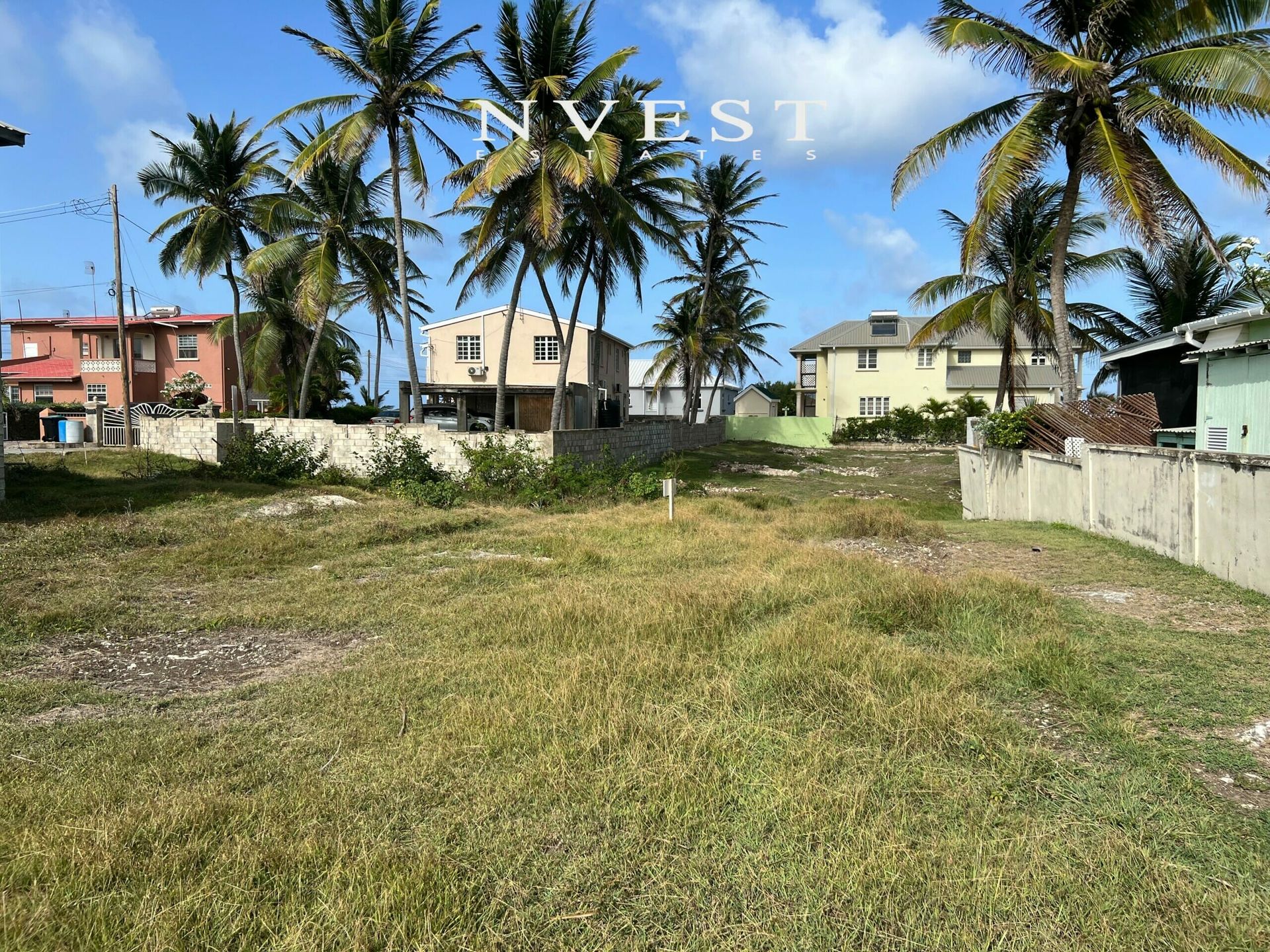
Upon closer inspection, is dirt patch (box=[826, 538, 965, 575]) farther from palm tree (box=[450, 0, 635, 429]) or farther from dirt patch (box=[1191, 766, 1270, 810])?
palm tree (box=[450, 0, 635, 429])

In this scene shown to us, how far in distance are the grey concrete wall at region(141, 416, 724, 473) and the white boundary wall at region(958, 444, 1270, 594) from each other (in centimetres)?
1004

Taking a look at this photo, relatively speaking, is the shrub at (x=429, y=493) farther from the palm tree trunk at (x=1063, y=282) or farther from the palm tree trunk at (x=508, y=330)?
the palm tree trunk at (x=1063, y=282)

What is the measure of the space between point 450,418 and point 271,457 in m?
15.0

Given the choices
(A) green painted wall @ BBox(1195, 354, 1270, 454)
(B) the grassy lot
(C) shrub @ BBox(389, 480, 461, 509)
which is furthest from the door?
(B) the grassy lot

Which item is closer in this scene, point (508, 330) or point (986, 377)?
point (508, 330)

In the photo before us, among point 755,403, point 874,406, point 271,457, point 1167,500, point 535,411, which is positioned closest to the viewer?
point 1167,500

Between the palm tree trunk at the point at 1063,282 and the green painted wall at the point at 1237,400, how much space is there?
6.68 ft

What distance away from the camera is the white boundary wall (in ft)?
24.7

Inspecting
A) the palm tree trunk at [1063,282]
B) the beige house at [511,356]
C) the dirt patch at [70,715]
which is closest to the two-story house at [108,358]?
the beige house at [511,356]

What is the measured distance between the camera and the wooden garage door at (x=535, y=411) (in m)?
35.8

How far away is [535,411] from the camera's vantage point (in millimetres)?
36031

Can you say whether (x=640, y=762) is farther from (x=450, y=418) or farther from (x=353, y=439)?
(x=450, y=418)

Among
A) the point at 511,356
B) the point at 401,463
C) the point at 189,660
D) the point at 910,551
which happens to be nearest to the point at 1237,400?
the point at 910,551

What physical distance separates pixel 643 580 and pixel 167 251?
28736 millimetres
